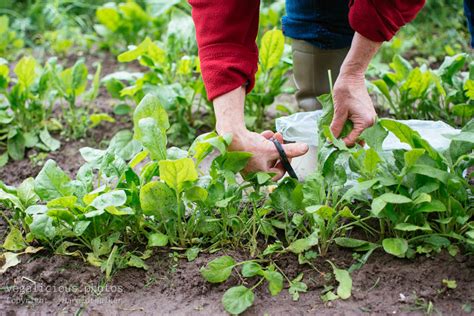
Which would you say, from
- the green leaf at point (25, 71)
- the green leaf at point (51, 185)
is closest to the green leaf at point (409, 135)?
the green leaf at point (51, 185)

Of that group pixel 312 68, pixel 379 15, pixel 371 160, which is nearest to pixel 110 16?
pixel 312 68

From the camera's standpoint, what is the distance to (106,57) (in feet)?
13.4

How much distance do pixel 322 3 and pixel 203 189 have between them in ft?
3.17

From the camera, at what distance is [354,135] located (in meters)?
1.98

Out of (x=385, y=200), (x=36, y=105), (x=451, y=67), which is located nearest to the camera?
(x=385, y=200)

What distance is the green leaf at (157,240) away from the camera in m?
1.88

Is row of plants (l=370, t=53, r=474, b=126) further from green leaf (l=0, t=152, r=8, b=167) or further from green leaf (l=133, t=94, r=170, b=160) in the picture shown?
green leaf (l=0, t=152, r=8, b=167)

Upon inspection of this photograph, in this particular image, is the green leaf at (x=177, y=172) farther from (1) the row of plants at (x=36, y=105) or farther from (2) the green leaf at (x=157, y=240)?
(1) the row of plants at (x=36, y=105)

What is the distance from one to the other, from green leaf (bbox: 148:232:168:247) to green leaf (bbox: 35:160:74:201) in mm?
287

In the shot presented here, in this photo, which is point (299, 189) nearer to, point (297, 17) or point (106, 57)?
point (297, 17)

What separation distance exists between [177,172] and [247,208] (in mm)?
338

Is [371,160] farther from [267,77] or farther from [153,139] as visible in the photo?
[267,77]

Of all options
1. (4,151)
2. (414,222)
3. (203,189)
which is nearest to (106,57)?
(4,151)

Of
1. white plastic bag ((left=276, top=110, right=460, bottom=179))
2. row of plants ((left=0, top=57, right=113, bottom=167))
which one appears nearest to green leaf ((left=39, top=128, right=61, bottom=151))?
row of plants ((left=0, top=57, right=113, bottom=167))
